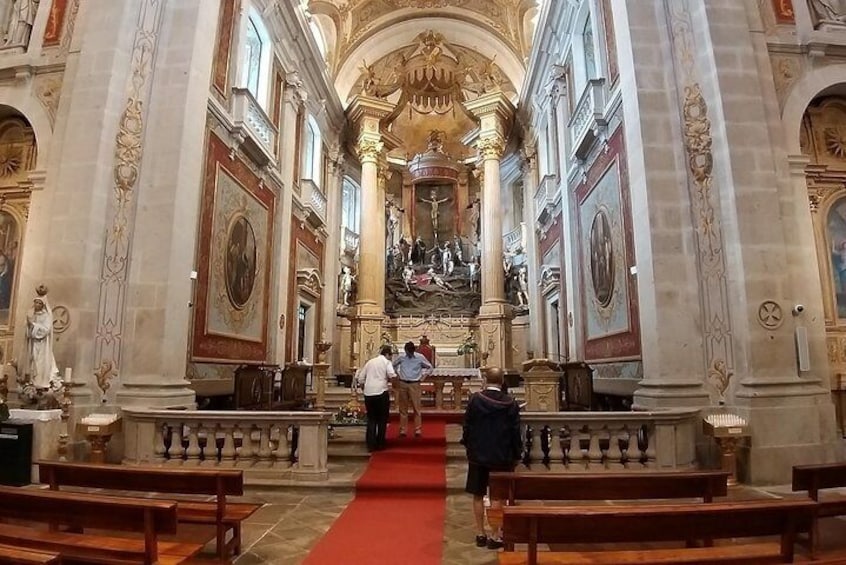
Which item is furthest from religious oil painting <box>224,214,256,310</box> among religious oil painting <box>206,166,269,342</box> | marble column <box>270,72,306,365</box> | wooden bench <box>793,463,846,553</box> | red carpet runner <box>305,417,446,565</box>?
wooden bench <box>793,463,846,553</box>

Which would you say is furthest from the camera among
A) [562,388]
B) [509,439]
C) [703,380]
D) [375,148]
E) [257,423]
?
[375,148]

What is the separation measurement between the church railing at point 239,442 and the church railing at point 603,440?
96.8 inches

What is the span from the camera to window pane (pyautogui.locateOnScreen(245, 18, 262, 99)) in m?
11.4

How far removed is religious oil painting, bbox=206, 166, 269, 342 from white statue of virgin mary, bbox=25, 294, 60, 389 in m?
2.72

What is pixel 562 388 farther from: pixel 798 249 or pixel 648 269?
pixel 798 249

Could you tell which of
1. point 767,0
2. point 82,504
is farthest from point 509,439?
Answer: point 767,0

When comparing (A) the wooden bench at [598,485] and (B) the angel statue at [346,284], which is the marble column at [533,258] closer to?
(B) the angel statue at [346,284]

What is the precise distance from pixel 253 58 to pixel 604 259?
336 inches

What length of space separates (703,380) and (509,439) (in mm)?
3835

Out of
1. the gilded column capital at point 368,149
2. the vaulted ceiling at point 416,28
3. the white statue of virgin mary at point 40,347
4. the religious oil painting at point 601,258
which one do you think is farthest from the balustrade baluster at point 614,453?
the vaulted ceiling at point 416,28

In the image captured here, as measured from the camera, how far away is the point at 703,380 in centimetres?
674

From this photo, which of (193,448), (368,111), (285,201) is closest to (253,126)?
(285,201)

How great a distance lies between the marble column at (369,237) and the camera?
660 inches

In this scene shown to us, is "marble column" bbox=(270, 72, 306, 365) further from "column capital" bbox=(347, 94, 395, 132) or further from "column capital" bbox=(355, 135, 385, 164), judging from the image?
"column capital" bbox=(355, 135, 385, 164)
